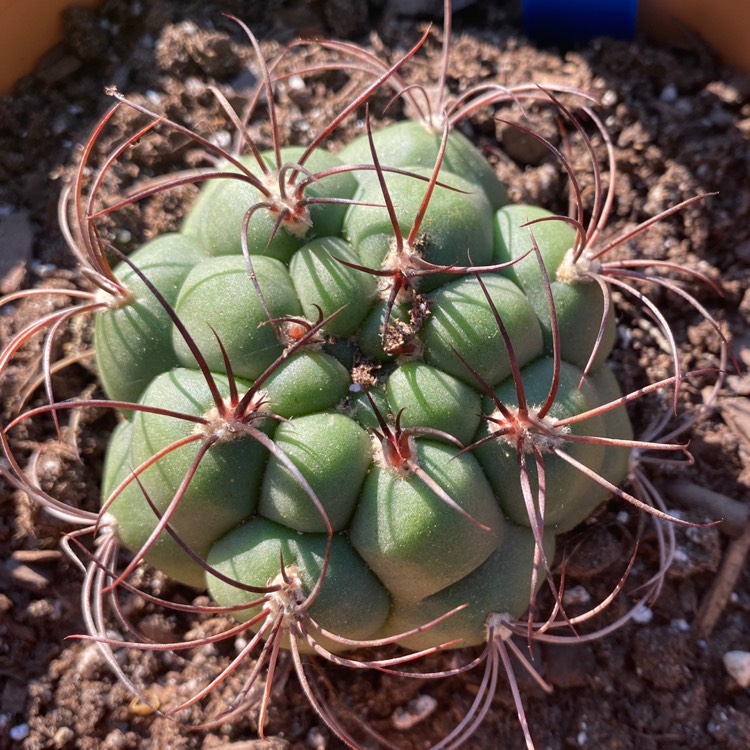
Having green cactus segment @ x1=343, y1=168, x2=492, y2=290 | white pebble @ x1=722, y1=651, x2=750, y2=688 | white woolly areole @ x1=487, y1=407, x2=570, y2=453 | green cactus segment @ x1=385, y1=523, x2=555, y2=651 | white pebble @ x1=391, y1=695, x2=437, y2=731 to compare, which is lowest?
white pebble @ x1=722, y1=651, x2=750, y2=688

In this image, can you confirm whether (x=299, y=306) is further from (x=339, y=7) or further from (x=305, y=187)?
(x=339, y=7)

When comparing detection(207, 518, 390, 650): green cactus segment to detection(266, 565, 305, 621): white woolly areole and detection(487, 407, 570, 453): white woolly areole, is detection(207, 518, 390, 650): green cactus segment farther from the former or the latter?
detection(487, 407, 570, 453): white woolly areole

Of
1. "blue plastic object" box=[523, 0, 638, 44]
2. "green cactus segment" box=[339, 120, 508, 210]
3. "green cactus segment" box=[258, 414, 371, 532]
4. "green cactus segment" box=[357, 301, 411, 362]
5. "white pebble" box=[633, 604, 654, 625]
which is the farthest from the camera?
"blue plastic object" box=[523, 0, 638, 44]

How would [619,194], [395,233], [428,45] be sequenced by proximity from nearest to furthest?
[395,233]
[619,194]
[428,45]

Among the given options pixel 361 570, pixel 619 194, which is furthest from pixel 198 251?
pixel 619 194

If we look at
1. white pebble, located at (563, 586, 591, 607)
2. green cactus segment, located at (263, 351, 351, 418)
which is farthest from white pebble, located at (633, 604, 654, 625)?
green cactus segment, located at (263, 351, 351, 418)

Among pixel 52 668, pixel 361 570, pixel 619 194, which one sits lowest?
pixel 52 668

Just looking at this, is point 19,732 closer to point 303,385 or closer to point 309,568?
point 309,568

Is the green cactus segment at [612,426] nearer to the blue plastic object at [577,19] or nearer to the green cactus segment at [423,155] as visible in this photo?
the green cactus segment at [423,155]
